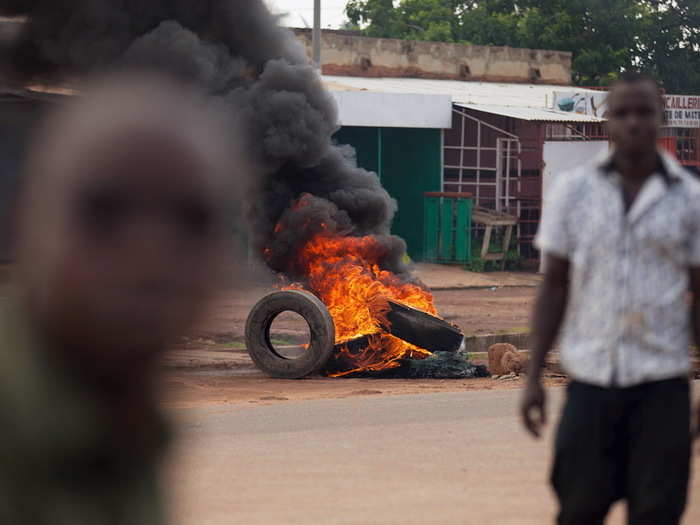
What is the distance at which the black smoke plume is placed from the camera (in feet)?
56.5

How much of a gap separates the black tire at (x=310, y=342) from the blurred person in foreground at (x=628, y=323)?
363 inches

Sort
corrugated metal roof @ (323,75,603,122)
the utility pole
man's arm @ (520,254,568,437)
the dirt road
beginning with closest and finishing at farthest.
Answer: man's arm @ (520,254,568,437) → the dirt road → the utility pole → corrugated metal roof @ (323,75,603,122)

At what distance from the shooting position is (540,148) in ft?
90.7

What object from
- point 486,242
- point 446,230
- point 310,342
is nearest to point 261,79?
point 310,342

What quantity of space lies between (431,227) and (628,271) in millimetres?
24349

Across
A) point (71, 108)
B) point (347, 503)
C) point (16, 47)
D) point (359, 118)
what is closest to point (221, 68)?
point (16, 47)

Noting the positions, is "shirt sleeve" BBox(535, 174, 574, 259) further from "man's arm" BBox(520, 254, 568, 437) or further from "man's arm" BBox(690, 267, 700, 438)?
"man's arm" BBox(690, 267, 700, 438)

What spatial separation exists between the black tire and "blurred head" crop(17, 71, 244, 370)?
12.1 metres

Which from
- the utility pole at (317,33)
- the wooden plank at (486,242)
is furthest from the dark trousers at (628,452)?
the wooden plank at (486,242)

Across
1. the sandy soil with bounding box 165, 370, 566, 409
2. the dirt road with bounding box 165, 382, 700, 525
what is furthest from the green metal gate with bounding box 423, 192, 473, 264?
the dirt road with bounding box 165, 382, 700, 525

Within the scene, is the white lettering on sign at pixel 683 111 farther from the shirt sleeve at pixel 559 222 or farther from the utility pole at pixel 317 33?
the shirt sleeve at pixel 559 222

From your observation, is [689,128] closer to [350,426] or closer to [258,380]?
[258,380]

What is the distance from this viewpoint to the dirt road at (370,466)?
18.5 feet

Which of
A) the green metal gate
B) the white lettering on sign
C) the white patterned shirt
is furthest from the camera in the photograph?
the white lettering on sign
